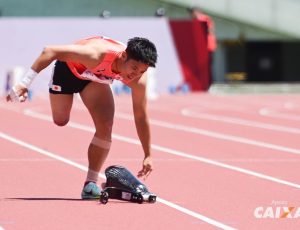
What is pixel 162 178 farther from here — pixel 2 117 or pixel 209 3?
pixel 209 3

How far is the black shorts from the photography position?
30.9 ft

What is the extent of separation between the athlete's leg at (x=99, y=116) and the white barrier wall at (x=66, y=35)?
1940 centimetres

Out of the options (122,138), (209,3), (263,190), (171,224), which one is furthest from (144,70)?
(209,3)

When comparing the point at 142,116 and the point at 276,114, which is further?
the point at 276,114

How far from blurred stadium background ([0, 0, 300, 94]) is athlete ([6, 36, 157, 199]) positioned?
60.8 feet

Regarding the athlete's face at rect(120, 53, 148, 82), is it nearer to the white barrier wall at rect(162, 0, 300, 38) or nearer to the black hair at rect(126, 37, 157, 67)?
the black hair at rect(126, 37, 157, 67)

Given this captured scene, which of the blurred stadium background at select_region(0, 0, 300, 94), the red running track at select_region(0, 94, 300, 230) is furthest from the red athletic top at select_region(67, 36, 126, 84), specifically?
the blurred stadium background at select_region(0, 0, 300, 94)

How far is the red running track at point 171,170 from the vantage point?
8.37 m

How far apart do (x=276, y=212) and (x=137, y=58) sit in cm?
170

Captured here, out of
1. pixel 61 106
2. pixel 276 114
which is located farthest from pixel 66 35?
pixel 61 106

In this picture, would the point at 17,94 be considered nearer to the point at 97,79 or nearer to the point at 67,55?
the point at 67,55

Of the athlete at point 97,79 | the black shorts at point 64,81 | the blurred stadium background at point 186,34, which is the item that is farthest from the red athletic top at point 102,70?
the blurred stadium background at point 186,34

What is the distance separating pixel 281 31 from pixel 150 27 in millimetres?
9430

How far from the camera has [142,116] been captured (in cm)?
922
